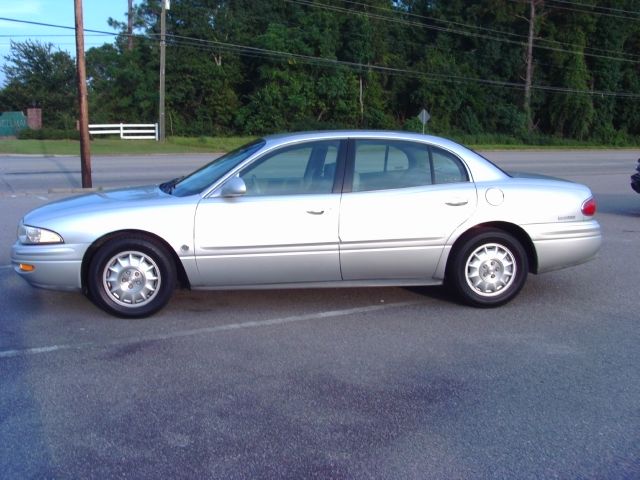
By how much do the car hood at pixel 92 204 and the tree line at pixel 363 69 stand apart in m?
45.4

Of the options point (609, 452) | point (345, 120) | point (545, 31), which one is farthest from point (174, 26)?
point (609, 452)

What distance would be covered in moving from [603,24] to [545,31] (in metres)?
5.77

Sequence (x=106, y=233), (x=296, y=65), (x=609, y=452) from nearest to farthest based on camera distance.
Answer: (x=609, y=452) → (x=106, y=233) → (x=296, y=65)

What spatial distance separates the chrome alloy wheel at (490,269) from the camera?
641cm

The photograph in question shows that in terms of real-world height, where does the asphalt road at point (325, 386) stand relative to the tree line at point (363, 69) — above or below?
below

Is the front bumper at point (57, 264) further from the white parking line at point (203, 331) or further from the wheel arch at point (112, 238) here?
the white parking line at point (203, 331)

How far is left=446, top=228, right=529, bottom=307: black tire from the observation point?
20.9 feet

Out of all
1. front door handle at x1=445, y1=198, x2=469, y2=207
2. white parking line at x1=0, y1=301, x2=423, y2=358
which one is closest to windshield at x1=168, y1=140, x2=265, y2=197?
white parking line at x1=0, y1=301, x2=423, y2=358

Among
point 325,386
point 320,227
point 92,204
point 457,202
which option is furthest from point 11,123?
point 325,386

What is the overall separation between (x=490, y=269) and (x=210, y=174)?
260 centimetres

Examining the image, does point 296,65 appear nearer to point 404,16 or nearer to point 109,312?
point 404,16

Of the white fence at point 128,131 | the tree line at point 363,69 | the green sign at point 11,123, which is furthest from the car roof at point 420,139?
the green sign at point 11,123

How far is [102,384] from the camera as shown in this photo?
15.5 ft

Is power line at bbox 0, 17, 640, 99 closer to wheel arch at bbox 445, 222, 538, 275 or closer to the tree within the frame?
the tree
